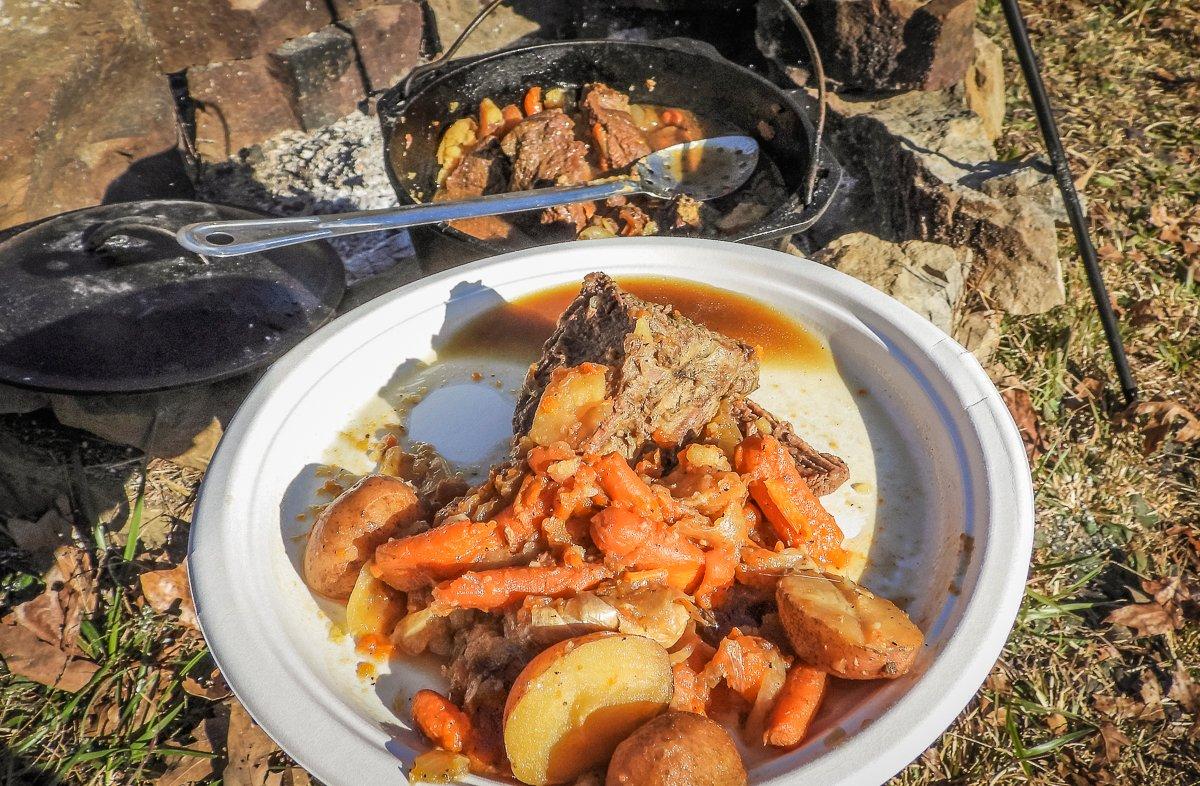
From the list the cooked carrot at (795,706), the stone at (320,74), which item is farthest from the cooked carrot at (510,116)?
the cooked carrot at (795,706)

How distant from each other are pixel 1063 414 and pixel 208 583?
4264 millimetres

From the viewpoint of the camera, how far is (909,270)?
4.20m

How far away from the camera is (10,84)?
4449 millimetres

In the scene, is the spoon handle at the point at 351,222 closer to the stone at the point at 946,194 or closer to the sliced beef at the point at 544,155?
the sliced beef at the point at 544,155

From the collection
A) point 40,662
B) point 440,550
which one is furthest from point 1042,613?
point 40,662

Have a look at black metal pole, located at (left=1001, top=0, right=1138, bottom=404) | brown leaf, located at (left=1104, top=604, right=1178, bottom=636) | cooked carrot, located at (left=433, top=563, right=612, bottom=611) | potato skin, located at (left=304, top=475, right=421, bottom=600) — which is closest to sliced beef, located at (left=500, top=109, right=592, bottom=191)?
black metal pole, located at (left=1001, top=0, right=1138, bottom=404)

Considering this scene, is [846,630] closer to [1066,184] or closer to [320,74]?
[1066,184]

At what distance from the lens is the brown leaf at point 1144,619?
3.63 m

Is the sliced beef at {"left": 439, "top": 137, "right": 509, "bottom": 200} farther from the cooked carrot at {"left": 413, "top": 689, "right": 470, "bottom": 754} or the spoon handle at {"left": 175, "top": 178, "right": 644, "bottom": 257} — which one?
the cooked carrot at {"left": 413, "top": 689, "right": 470, "bottom": 754}

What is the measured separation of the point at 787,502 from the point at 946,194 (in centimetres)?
313

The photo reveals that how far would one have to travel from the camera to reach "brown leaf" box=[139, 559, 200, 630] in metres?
3.78

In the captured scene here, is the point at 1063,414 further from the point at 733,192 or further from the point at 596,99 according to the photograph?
the point at 596,99

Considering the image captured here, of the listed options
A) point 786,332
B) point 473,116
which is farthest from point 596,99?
point 786,332

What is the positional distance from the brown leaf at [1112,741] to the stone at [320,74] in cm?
603
